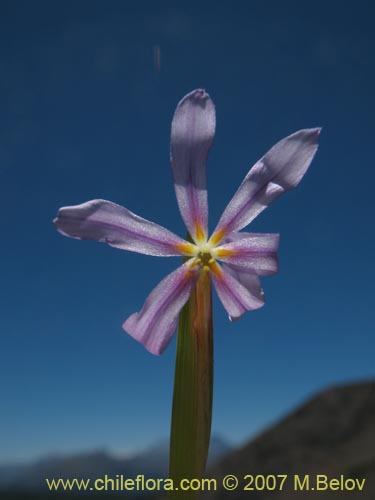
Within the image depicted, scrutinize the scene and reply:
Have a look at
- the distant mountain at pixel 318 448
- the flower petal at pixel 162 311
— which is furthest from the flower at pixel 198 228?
the distant mountain at pixel 318 448

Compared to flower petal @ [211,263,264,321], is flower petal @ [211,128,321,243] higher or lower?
higher

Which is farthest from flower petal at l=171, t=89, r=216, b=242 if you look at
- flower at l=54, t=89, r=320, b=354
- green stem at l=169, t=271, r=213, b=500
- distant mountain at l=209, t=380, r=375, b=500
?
distant mountain at l=209, t=380, r=375, b=500

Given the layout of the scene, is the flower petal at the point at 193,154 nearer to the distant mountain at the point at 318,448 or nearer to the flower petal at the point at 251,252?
the flower petal at the point at 251,252

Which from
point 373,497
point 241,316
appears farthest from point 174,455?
point 373,497

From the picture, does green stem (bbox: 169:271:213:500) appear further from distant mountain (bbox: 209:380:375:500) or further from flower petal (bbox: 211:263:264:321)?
distant mountain (bbox: 209:380:375:500)

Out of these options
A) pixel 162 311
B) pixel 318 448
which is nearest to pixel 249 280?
pixel 162 311

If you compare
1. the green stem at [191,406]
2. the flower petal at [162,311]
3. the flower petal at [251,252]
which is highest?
the flower petal at [251,252]

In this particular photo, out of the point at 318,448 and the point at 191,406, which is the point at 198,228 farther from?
the point at 318,448
